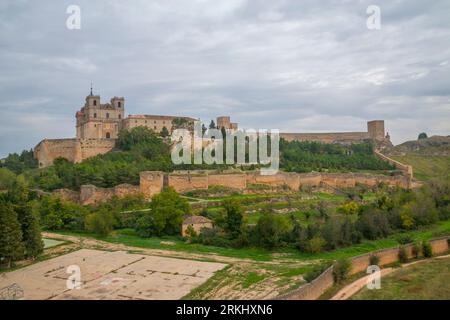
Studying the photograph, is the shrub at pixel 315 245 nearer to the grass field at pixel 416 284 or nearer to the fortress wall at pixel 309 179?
the grass field at pixel 416 284

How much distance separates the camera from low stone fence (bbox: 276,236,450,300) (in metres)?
15.0

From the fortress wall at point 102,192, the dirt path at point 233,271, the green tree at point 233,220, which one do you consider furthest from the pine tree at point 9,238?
the fortress wall at point 102,192

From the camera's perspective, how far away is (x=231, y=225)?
25859 mm

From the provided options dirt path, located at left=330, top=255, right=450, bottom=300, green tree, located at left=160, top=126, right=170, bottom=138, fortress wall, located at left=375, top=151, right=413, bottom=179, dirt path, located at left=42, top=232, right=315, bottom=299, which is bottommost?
dirt path, located at left=330, top=255, right=450, bottom=300

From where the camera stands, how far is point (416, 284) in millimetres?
18078

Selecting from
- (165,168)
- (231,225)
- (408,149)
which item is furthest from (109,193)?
(408,149)

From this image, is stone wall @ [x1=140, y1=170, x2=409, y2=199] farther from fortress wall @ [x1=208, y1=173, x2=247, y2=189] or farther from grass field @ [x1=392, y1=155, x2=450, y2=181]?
grass field @ [x1=392, y1=155, x2=450, y2=181]

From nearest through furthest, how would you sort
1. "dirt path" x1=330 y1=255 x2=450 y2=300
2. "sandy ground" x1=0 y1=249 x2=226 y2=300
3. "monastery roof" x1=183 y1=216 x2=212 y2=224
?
1. "sandy ground" x1=0 y1=249 x2=226 y2=300
2. "dirt path" x1=330 y1=255 x2=450 y2=300
3. "monastery roof" x1=183 y1=216 x2=212 y2=224

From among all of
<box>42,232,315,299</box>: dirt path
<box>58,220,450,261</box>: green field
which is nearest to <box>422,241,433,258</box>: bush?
<box>58,220,450,261</box>: green field

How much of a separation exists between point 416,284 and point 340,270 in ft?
10.0

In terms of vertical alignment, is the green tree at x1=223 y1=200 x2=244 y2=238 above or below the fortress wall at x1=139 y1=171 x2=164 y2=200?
below

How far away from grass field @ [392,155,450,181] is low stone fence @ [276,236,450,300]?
26952mm

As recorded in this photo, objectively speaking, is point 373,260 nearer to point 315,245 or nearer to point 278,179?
point 315,245
